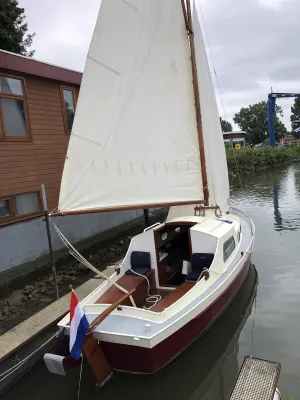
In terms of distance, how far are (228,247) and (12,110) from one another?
877 cm

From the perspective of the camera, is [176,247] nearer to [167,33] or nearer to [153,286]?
[153,286]

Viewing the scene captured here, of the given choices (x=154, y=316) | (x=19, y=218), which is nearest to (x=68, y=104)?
(x=19, y=218)

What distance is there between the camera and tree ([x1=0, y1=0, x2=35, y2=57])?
2497 centimetres

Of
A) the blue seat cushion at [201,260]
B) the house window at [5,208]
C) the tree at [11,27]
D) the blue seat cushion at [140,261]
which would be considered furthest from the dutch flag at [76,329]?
the tree at [11,27]

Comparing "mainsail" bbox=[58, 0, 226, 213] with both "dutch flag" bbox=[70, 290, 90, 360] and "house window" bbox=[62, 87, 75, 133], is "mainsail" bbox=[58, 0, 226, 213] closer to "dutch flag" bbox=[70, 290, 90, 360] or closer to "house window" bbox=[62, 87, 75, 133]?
"dutch flag" bbox=[70, 290, 90, 360]

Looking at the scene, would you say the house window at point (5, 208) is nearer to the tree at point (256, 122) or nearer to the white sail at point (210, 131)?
the white sail at point (210, 131)

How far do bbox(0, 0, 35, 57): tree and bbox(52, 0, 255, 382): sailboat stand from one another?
20124mm

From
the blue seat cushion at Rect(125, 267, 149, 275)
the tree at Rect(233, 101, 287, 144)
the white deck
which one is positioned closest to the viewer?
the white deck

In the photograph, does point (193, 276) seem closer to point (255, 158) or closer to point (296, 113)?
point (255, 158)

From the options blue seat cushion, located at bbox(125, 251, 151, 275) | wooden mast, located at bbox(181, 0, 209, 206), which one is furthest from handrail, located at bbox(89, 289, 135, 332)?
wooden mast, located at bbox(181, 0, 209, 206)

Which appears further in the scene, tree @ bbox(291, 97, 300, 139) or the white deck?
tree @ bbox(291, 97, 300, 139)

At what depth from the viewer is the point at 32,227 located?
1276 cm

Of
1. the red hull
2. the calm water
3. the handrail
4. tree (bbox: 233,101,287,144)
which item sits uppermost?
tree (bbox: 233,101,287,144)

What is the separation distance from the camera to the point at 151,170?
8812 millimetres
